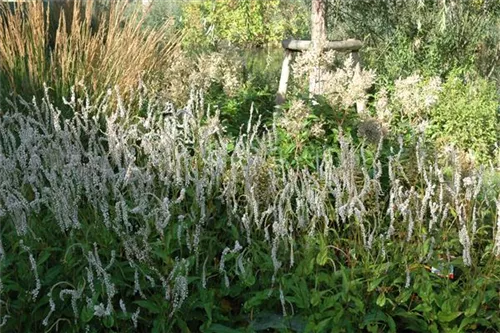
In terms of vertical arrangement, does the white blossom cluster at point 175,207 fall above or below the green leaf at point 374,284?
above

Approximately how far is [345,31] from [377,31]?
25.9 inches

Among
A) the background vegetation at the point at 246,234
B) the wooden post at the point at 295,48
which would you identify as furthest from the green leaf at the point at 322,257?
the wooden post at the point at 295,48

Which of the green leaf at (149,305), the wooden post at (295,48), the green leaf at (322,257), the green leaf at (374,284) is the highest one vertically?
the wooden post at (295,48)

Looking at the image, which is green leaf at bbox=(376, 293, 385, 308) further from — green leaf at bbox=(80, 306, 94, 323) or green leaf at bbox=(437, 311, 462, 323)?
green leaf at bbox=(80, 306, 94, 323)

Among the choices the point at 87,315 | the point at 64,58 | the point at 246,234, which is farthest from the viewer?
the point at 64,58

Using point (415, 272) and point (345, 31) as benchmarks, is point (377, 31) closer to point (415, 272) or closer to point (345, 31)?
point (345, 31)

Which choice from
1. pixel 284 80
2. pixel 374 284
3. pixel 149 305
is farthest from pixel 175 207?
pixel 284 80

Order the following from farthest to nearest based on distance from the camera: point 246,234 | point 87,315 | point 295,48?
point 295,48 → point 246,234 → point 87,315

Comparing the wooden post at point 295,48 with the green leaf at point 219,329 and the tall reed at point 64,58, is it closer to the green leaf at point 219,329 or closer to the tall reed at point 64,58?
the tall reed at point 64,58

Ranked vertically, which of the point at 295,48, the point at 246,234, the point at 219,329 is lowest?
the point at 219,329

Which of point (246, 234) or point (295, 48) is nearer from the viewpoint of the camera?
point (246, 234)

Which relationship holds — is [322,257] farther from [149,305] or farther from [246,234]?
[149,305]

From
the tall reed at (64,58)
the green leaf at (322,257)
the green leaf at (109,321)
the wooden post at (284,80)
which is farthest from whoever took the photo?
the wooden post at (284,80)

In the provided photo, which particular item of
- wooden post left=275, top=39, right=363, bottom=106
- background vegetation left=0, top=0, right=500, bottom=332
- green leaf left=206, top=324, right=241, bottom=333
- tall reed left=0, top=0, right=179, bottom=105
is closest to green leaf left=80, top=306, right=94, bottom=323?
background vegetation left=0, top=0, right=500, bottom=332
